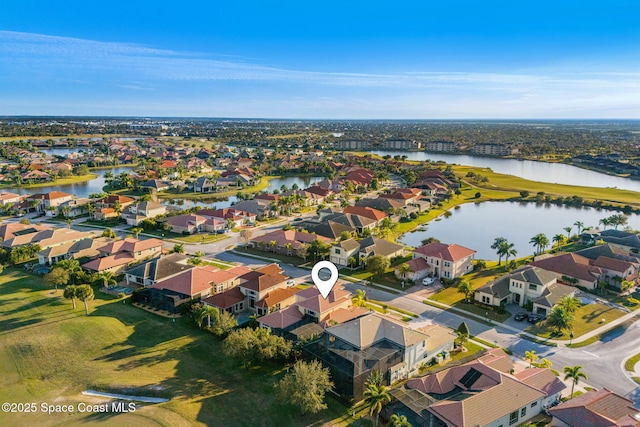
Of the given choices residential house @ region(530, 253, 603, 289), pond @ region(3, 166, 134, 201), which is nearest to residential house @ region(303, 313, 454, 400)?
residential house @ region(530, 253, 603, 289)

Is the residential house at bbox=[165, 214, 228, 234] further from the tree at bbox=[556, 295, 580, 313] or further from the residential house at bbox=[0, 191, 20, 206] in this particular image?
the tree at bbox=[556, 295, 580, 313]

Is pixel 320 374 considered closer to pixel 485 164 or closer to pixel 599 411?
pixel 599 411

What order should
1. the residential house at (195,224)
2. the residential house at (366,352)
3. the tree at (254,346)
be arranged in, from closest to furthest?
the residential house at (366,352)
the tree at (254,346)
the residential house at (195,224)

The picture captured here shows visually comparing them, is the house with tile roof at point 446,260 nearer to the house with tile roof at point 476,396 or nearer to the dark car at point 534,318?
the dark car at point 534,318

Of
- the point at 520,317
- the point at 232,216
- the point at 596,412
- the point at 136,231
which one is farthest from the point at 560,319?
the point at 136,231

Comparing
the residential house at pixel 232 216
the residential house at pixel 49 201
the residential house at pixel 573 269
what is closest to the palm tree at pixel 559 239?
the residential house at pixel 573 269

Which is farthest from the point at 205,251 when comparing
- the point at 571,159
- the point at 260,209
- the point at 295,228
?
the point at 571,159

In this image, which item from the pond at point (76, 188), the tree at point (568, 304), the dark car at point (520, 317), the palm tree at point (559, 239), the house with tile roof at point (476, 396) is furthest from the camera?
the pond at point (76, 188)
